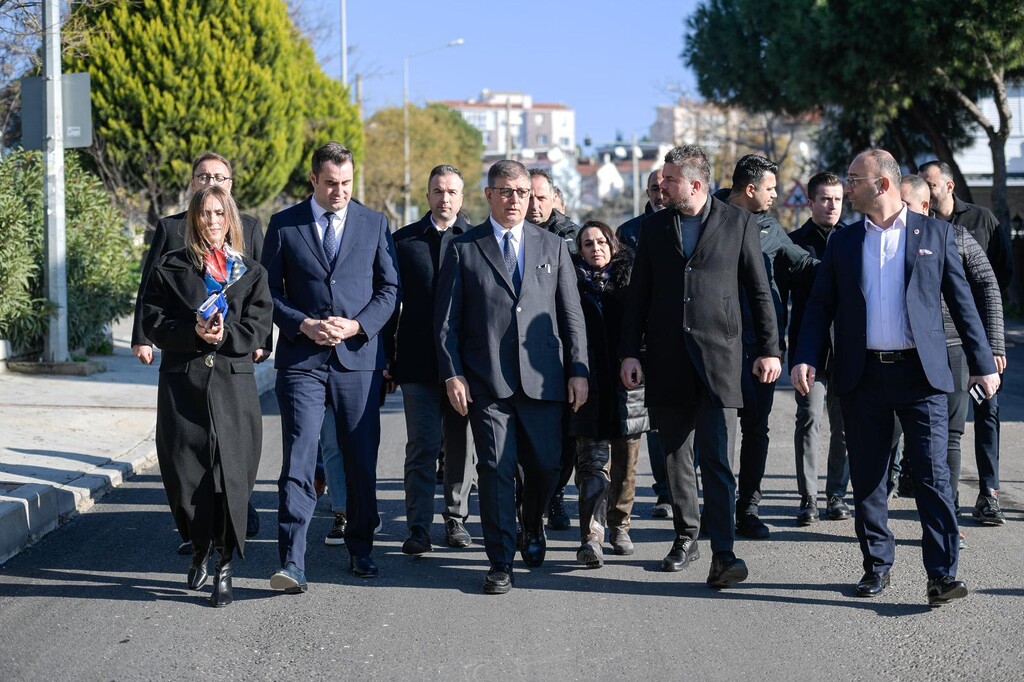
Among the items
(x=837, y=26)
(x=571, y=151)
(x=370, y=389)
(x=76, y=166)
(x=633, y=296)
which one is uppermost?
(x=571, y=151)

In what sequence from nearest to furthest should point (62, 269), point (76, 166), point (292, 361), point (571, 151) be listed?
point (292, 361) < point (62, 269) < point (76, 166) < point (571, 151)

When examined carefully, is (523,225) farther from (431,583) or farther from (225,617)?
(225,617)

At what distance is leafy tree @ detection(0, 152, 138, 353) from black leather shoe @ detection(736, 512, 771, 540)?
922 cm

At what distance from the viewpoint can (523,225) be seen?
6.41m

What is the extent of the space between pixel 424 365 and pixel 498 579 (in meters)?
1.42

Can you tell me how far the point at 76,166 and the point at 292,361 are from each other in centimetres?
1035

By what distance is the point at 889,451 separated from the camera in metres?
5.98

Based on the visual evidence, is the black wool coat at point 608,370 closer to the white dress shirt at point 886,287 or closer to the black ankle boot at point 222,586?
the white dress shirt at point 886,287

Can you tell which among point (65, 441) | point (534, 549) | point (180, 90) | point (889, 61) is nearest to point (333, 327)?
point (534, 549)

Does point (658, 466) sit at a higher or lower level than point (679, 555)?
higher

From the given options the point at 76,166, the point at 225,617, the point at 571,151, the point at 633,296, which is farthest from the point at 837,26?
the point at 571,151

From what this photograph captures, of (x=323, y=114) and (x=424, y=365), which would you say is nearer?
(x=424, y=365)

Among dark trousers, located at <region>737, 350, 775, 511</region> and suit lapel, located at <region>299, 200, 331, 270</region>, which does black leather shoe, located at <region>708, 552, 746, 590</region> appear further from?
suit lapel, located at <region>299, 200, 331, 270</region>

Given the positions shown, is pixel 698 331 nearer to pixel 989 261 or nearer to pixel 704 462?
pixel 704 462
